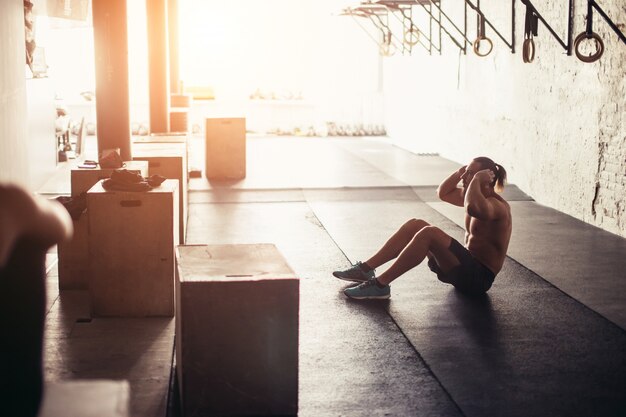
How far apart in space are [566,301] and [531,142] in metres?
4.61

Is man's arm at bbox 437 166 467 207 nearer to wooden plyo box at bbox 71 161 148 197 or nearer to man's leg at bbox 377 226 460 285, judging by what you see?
man's leg at bbox 377 226 460 285

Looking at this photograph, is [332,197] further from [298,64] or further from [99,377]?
[298,64]

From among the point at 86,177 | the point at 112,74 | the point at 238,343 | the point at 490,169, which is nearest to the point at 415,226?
the point at 490,169

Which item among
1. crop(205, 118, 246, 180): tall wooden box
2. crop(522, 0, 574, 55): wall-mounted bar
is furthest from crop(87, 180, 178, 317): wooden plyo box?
crop(205, 118, 246, 180): tall wooden box

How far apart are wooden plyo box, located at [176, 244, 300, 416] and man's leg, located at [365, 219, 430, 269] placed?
2.27 m

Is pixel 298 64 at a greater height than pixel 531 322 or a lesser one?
greater

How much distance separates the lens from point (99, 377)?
4383 mm

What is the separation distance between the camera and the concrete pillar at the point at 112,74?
6.76m

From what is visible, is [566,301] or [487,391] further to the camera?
[566,301]

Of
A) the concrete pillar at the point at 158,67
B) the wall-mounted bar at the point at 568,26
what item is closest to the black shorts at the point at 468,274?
the wall-mounted bar at the point at 568,26

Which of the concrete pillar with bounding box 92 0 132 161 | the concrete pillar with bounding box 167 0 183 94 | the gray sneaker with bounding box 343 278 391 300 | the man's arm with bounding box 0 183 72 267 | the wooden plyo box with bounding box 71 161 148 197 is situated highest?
the concrete pillar with bounding box 167 0 183 94

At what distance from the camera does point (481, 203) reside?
5.63 m

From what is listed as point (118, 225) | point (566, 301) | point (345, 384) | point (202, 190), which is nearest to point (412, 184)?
point (202, 190)

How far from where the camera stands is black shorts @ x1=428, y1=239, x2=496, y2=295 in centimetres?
578
